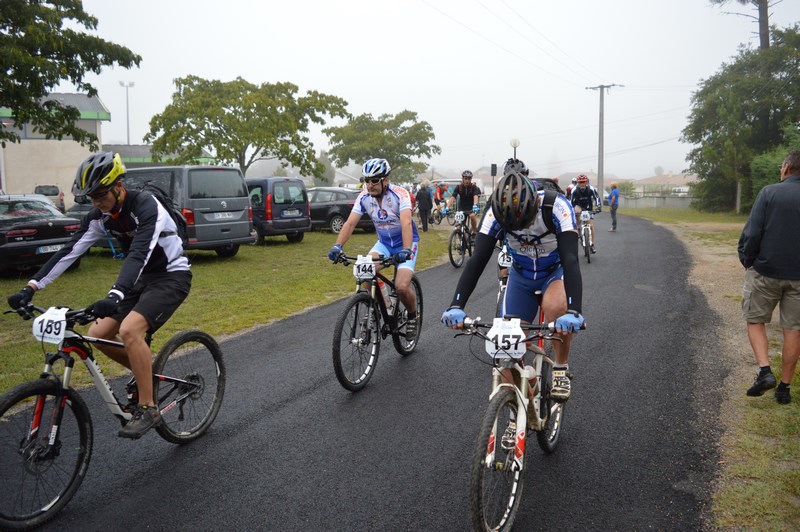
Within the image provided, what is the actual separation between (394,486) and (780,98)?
39638 millimetres

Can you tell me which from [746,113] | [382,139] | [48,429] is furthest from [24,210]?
[382,139]

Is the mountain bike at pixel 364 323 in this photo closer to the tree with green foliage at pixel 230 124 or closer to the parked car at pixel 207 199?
the parked car at pixel 207 199

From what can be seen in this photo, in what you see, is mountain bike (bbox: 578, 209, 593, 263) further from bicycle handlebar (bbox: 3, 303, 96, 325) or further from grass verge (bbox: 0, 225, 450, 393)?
bicycle handlebar (bbox: 3, 303, 96, 325)

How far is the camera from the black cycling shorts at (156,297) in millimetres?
3969

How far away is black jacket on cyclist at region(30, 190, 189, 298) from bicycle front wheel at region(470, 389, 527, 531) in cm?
232

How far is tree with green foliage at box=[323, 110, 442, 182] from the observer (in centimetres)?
5903

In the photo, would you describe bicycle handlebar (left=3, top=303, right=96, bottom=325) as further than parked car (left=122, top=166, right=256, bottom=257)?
No

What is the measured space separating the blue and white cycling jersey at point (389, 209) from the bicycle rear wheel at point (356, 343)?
3.04 ft

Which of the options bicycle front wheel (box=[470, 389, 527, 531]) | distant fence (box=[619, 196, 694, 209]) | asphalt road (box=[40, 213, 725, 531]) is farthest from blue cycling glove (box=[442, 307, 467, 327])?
distant fence (box=[619, 196, 694, 209])

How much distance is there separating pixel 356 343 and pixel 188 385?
162 cm

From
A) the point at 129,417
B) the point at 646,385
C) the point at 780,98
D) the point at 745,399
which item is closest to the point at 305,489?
the point at 129,417

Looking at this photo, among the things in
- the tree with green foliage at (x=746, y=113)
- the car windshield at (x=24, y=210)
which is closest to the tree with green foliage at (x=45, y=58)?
the car windshield at (x=24, y=210)

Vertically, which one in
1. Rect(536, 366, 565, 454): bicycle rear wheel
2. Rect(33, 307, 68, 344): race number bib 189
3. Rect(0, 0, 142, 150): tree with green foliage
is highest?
Rect(0, 0, 142, 150): tree with green foliage

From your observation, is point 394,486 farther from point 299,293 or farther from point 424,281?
point 424,281
